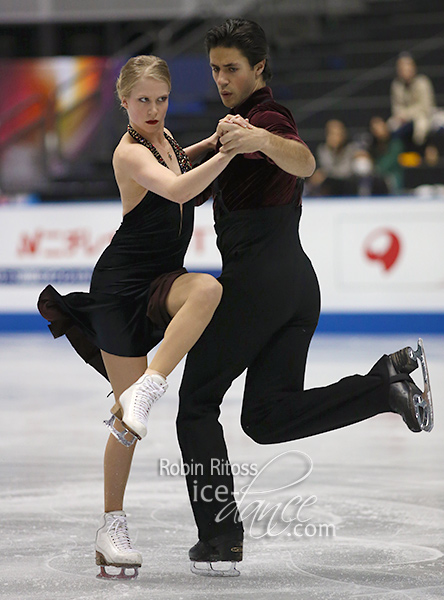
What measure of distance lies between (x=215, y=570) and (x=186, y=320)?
0.74m

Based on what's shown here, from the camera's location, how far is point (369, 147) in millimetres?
9930

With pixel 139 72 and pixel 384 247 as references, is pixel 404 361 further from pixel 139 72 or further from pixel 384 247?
pixel 384 247

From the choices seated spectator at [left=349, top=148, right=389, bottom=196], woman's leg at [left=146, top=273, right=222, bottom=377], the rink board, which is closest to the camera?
woman's leg at [left=146, top=273, right=222, bottom=377]

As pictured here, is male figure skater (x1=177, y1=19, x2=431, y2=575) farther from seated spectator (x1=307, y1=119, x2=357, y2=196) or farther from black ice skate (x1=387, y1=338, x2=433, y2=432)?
seated spectator (x1=307, y1=119, x2=357, y2=196)

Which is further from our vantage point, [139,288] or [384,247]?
[384,247]

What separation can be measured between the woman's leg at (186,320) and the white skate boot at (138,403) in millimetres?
43

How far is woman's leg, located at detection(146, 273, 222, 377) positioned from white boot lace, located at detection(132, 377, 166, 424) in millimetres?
49

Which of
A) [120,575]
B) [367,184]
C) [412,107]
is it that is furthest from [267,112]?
[412,107]

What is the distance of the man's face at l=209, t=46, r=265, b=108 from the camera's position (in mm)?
2666

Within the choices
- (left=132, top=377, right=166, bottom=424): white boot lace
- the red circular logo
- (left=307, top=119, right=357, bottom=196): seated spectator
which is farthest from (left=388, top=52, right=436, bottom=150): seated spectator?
(left=132, top=377, right=166, bottom=424): white boot lace

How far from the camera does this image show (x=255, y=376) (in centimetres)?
280

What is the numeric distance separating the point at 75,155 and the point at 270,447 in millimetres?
9486

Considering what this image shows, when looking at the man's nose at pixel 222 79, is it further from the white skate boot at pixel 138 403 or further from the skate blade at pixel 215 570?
the skate blade at pixel 215 570

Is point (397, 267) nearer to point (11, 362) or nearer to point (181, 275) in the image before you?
point (11, 362)
